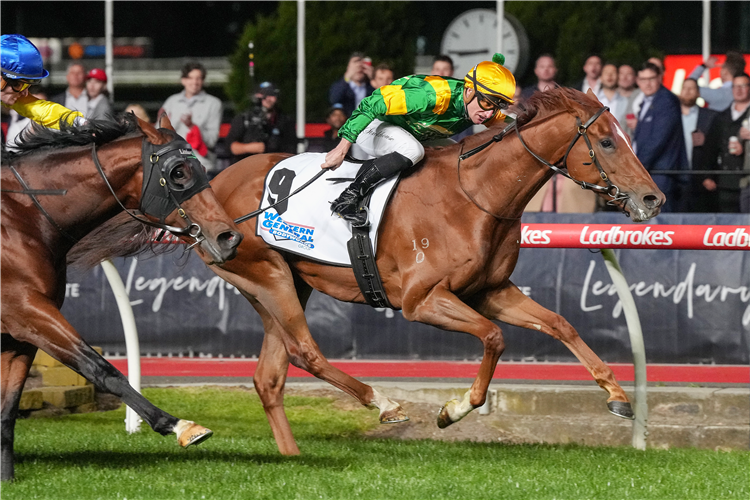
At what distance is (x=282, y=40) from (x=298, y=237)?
15.3 m

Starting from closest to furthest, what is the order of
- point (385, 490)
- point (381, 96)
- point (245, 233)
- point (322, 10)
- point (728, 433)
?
point (385, 490), point (381, 96), point (245, 233), point (728, 433), point (322, 10)

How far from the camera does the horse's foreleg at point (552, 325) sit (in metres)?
5.36

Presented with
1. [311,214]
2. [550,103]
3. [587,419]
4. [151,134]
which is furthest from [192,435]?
[587,419]

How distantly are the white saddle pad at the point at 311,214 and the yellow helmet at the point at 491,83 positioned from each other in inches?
25.8

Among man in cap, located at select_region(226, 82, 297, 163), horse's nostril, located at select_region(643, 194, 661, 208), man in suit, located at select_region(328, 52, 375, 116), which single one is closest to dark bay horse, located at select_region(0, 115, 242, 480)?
horse's nostril, located at select_region(643, 194, 661, 208)

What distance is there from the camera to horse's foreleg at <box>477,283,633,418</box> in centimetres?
536

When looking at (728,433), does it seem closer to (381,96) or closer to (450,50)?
(381,96)

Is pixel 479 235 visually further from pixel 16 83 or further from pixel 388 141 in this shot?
pixel 16 83

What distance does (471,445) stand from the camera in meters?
6.36

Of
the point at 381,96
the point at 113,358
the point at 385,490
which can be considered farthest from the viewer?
the point at 113,358

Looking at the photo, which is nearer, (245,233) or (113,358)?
(245,233)

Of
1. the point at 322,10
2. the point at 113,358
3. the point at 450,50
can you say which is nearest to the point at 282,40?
the point at 322,10

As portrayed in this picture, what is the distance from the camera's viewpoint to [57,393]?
751 cm

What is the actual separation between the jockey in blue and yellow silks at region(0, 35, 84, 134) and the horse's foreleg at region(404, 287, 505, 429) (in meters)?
2.00
